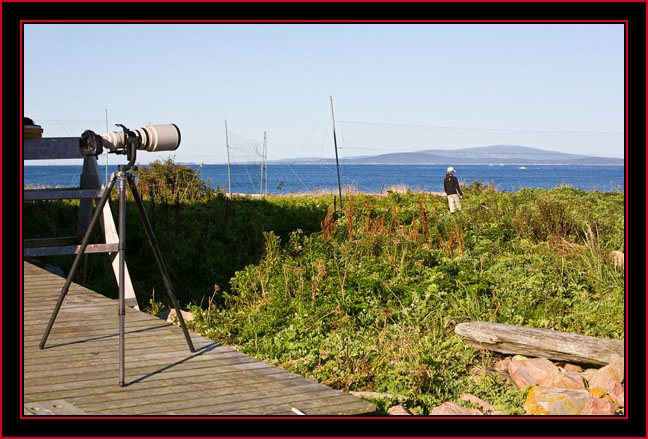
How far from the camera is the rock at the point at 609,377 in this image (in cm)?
589

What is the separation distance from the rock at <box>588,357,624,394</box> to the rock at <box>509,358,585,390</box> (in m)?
0.13

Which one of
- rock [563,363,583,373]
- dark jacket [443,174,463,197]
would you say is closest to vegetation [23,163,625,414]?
rock [563,363,583,373]

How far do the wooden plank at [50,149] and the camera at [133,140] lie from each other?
7.99 feet

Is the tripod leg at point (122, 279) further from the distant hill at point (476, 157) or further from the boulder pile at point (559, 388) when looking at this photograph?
the distant hill at point (476, 157)

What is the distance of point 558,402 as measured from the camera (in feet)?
17.7

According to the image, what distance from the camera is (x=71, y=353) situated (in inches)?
205

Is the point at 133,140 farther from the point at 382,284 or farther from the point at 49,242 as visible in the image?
the point at 49,242

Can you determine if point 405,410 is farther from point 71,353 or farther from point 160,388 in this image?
point 71,353

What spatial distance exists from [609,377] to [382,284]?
10.1 feet

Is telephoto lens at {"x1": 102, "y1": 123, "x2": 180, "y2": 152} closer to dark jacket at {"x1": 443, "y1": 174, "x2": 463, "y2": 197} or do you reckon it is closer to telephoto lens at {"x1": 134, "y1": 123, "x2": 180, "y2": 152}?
telephoto lens at {"x1": 134, "y1": 123, "x2": 180, "y2": 152}

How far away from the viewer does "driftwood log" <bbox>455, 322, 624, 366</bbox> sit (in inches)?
253

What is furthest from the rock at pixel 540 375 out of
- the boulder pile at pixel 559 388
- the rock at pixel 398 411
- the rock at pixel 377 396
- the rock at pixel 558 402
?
the rock at pixel 398 411
